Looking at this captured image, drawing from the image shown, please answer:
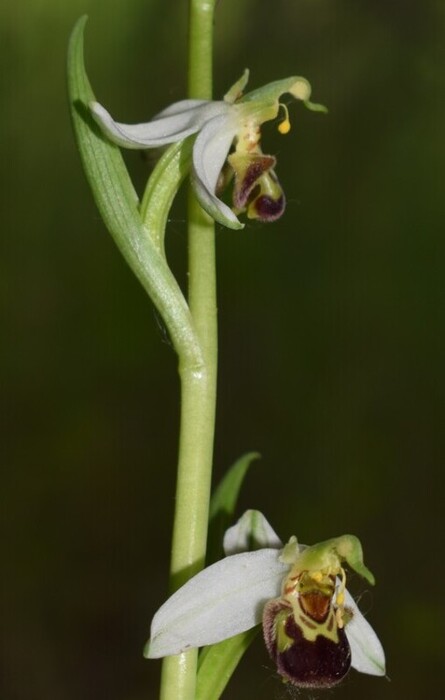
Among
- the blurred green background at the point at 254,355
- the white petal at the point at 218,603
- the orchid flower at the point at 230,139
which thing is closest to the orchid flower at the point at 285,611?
the white petal at the point at 218,603

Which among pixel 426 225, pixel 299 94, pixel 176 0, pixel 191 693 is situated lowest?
pixel 191 693

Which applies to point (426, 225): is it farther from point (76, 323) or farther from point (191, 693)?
point (191, 693)

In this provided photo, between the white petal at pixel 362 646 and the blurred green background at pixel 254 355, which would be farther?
the blurred green background at pixel 254 355

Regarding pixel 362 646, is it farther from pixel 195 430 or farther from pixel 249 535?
pixel 195 430

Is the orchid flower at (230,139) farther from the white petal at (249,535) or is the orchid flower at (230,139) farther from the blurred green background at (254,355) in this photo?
the blurred green background at (254,355)

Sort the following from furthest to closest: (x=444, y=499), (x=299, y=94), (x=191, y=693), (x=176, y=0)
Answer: (x=176, y=0), (x=444, y=499), (x=299, y=94), (x=191, y=693)

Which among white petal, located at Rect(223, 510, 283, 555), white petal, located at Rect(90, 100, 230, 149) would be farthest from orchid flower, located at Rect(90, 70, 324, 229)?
white petal, located at Rect(223, 510, 283, 555)

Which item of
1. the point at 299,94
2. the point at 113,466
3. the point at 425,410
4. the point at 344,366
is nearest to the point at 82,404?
the point at 113,466
